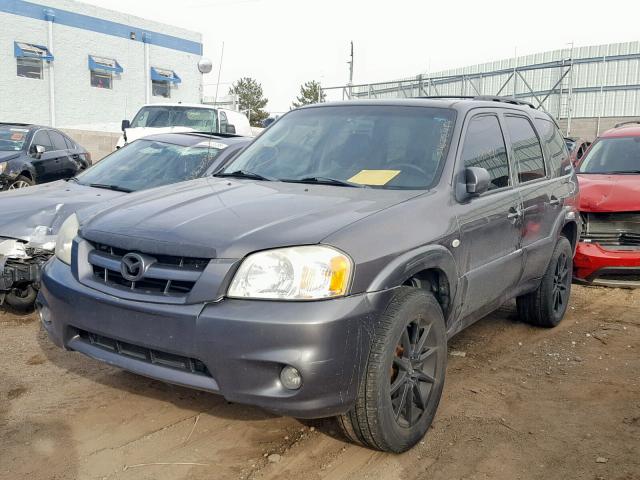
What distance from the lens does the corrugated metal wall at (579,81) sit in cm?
1769

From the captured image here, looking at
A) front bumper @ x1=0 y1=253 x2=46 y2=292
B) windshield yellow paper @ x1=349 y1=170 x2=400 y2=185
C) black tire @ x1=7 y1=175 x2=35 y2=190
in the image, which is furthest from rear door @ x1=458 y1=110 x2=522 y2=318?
black tire @ x1=7 y1=175 x2=35 y2=190

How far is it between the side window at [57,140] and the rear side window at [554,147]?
918cm

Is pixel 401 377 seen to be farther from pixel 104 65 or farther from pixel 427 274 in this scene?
pixel 104 65

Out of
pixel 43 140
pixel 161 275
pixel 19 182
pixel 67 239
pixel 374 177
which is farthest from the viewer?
pixel 43 140

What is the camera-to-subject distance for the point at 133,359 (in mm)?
3035

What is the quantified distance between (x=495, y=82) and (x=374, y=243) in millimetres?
16987

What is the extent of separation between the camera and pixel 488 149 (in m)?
4.28

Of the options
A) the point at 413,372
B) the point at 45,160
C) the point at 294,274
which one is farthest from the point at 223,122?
the point at 294,274

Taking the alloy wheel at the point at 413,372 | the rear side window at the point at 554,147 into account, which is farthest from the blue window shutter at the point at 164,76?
the alloy wheel at the point at 413,372

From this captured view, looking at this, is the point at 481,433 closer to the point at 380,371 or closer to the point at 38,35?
the point at 380,371

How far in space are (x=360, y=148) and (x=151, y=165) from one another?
3.13m

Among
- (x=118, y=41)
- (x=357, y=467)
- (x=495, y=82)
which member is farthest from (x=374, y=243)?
(x=118, y=41)

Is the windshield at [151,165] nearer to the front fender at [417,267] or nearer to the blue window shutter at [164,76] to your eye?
the front fender at [417,267]

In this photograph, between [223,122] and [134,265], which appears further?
[223,122]
